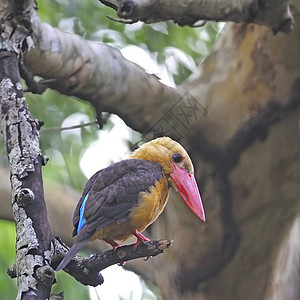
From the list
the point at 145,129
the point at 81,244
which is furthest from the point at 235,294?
the point at 81,244

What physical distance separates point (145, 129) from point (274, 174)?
0.67 meters

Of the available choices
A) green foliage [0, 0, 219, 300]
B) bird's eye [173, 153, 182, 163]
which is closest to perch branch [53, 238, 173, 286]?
bird's eye [173, 153, 182, 163]

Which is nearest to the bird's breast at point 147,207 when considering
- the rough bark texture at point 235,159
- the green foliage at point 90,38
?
the rough bark texture at point 235,159

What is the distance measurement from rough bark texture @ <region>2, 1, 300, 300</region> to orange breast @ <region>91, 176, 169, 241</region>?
1.69 m

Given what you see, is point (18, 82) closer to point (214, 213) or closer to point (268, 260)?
point (214, 213)

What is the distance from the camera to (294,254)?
4160mm

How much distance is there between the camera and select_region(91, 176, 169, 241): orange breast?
1.76 metres

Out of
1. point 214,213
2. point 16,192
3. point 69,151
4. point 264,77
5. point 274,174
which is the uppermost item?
point 16,192

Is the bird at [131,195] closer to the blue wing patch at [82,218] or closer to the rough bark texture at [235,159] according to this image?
the blue wing patch at [82,218]

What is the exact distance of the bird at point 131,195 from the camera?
1669mm

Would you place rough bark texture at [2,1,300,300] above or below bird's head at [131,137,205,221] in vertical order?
below

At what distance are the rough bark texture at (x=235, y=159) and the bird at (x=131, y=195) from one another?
1.64m

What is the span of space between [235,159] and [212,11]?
112 centimetres

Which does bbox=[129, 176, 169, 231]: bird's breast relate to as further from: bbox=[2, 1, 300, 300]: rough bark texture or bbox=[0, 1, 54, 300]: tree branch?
bbox=[2, 1, 300, 300]: rough bark texture
